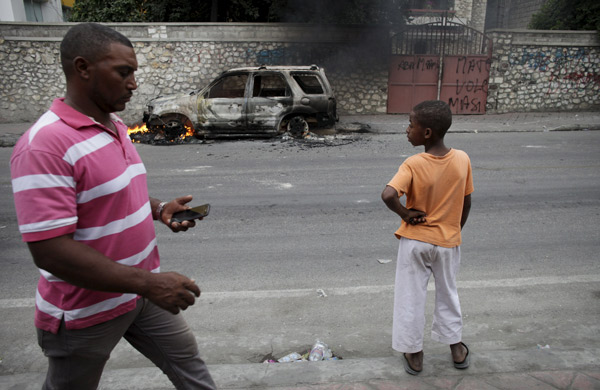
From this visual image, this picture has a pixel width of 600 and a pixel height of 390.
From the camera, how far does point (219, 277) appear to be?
4.32 metres

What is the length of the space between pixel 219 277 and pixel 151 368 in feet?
5.10

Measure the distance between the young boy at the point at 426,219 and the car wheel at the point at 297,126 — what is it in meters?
9.13

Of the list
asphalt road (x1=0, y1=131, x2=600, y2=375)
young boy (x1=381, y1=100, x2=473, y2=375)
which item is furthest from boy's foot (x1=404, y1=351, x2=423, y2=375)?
asphalt road (x1=0, y1=131, x2=600, y2=375)

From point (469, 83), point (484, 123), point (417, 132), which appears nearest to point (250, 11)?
point (469, 83)

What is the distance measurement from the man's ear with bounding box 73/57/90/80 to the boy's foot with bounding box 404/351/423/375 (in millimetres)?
2229

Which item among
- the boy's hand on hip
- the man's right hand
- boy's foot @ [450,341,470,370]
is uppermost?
the man's right hand

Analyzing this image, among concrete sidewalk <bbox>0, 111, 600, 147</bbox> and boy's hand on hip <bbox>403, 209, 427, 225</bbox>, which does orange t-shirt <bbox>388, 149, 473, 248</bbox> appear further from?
concrete sidewalk <bbox>0, 111, 600, 147</bbox>

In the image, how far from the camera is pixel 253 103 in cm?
1151

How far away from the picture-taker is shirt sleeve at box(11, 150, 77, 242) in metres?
1.47

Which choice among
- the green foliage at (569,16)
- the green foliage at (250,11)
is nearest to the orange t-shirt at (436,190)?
the green foliage at (250,11)

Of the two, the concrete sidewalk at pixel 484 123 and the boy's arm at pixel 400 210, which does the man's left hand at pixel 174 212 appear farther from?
the concrete sidewalk at pixel 484 123

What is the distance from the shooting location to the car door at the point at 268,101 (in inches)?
453

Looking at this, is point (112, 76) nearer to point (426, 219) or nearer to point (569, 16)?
point (426, 219)

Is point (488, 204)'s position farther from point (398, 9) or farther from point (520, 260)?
point (398, 9)
